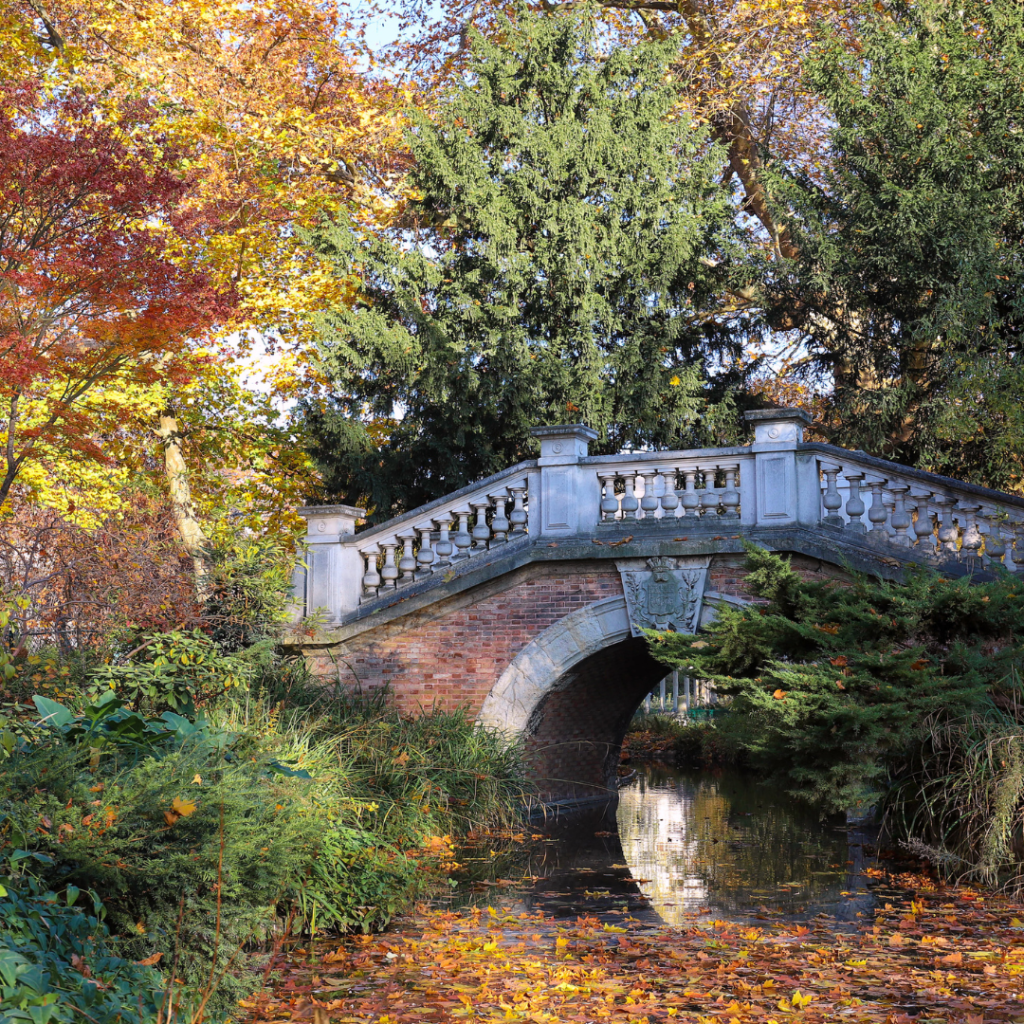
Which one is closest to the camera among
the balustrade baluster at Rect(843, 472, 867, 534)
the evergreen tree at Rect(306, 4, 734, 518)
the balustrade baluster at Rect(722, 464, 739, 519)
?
the balustrade baluster at Rect(843, 472, 867, 534)

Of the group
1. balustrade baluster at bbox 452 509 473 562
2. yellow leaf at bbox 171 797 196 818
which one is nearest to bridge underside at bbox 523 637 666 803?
balustrade baluster at bbox 452 509 473 562

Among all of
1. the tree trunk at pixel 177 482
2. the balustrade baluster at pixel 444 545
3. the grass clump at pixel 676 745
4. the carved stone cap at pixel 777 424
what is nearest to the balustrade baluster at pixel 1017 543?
the carved stone cap at pixel 777 424

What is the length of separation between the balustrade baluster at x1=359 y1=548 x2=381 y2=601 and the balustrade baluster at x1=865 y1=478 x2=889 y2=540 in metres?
5.10

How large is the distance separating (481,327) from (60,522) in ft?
18.5

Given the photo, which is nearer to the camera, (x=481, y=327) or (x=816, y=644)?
(x=816, y=644)

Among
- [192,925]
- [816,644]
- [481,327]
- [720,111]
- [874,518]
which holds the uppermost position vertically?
[720,111]

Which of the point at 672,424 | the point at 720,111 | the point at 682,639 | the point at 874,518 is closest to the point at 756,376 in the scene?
the point at 720,111

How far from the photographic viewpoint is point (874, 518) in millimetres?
10383

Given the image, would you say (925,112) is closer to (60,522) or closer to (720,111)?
(720,111)

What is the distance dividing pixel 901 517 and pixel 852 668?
2620 mm

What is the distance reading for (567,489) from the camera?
11.8m

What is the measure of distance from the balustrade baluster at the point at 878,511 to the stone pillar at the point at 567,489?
108 inches

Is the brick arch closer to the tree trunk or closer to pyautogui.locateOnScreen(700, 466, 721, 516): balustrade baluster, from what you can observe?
pyautogui.locateOnScreen(700, 466, 721, 516): balustrade baluster

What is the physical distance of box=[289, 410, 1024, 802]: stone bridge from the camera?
10.7 metres
